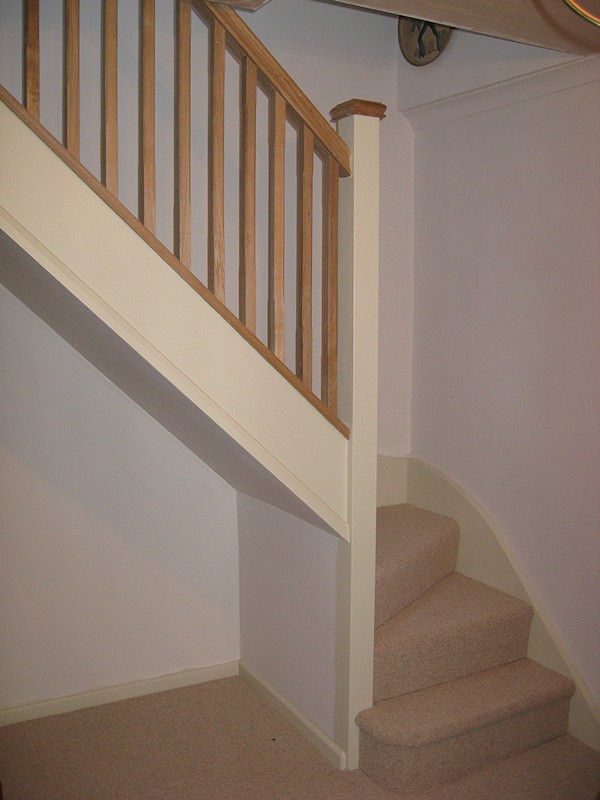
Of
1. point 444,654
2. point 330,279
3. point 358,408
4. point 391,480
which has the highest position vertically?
point 330,279

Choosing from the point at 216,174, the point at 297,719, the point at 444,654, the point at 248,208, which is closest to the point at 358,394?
the point at 248,208

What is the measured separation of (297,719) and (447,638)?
63cm

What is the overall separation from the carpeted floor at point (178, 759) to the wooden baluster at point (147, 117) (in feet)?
5.78

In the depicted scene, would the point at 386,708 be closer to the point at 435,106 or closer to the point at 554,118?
the point at 554,118

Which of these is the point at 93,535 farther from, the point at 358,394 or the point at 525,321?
the point at 525,321

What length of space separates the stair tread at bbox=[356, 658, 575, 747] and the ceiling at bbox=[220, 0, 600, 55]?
2170 millimetres

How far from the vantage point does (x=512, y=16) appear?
2.51 m

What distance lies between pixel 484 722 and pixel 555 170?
1.94 m

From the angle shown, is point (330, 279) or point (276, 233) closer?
point (276, 233)

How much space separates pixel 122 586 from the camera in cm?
331

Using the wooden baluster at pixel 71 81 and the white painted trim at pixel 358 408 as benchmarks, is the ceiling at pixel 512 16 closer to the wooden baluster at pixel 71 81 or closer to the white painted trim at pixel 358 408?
the white painted trim at pixel 358 408

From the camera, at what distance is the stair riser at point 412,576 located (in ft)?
10.00

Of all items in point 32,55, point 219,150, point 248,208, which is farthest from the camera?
point 248,208

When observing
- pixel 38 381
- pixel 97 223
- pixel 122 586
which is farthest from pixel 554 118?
pixel 122 586
